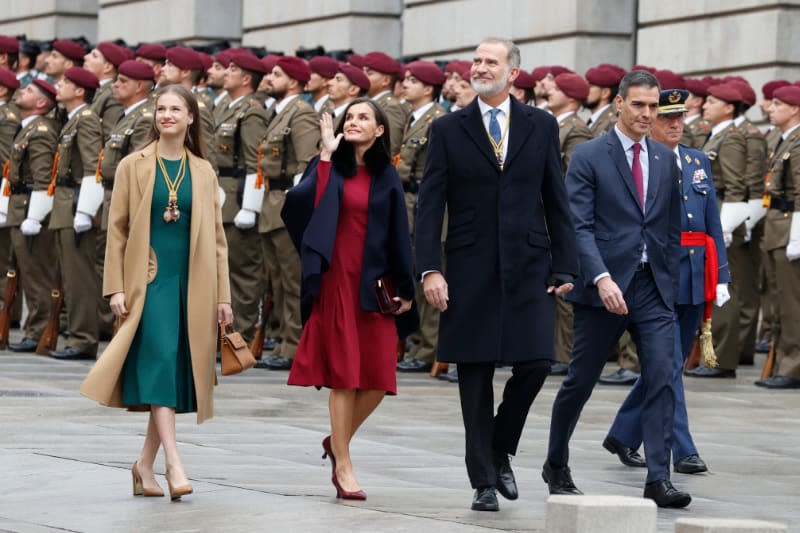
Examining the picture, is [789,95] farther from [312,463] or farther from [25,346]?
[312,463]

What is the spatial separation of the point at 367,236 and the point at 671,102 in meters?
2.19

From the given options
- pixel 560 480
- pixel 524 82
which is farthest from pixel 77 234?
pixel 560 480

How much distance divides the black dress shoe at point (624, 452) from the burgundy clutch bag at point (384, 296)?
1927 millimetres

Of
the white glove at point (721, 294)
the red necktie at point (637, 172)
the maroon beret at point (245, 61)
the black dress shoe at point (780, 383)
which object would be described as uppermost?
the maroon beret at point (245, 61)

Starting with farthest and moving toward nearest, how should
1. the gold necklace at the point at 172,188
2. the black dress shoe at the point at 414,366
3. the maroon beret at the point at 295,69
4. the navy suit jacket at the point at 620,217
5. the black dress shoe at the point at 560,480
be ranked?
the maroon beret at the point at 295,69
the black dress shoe at the point at 414,366
the navy suit jacket at the point at 620,217
the black dress shoe at the point at 560,480
the gold necklace at the point at 172,188

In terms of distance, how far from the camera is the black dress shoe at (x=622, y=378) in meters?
15.2

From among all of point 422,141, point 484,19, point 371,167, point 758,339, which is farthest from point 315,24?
point 371,167

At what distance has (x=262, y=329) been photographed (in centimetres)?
1627

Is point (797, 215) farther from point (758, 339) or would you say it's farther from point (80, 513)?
point (80, 513)

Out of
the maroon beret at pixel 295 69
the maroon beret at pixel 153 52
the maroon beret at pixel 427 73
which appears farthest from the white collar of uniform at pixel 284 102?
the maroon beret at pixel 153 52

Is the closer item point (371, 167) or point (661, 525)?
point (661, 525)

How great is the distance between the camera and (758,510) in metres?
9.12

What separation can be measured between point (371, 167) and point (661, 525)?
2.10m

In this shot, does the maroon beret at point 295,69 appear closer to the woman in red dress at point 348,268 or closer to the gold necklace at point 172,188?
the woman in red dress at point 348,268
